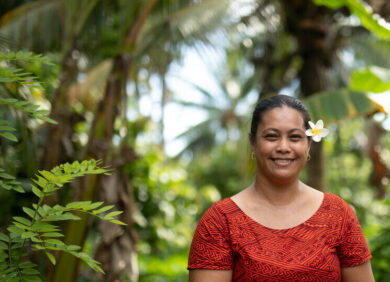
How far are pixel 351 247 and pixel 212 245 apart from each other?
1.75 ft

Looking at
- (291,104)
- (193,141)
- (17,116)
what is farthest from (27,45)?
(193,141)

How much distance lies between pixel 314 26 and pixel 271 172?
5845 millimetres

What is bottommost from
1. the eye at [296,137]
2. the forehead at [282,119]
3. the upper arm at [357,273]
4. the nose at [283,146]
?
the upper arm at [357,273]

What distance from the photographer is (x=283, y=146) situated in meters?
1.82

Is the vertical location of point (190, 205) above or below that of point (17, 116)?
below

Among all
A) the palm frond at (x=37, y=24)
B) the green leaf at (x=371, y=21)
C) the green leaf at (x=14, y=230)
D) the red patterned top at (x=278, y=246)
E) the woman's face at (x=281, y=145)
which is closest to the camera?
the green leaf at (x=14, y=230)

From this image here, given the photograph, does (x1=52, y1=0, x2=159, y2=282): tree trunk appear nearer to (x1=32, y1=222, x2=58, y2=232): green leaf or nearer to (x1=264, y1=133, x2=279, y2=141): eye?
(x1=32, y1=222, x2=58, y2=232): green leaf

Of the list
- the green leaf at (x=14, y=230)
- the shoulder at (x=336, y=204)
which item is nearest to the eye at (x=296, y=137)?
the shoulder at (x=336, y=204)

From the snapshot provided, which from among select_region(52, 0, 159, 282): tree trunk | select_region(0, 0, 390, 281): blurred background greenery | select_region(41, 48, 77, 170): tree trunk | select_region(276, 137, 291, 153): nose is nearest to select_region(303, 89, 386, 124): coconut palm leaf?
select_region(0, 0, 390, 281): blurred background greenery

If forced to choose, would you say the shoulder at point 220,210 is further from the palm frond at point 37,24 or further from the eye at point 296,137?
the palm frond at point 37,24

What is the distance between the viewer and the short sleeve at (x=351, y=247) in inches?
71.3

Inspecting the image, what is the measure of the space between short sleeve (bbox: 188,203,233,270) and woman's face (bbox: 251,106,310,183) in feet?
0.87

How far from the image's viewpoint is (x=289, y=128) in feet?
6.07

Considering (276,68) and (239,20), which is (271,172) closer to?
(239,20)
